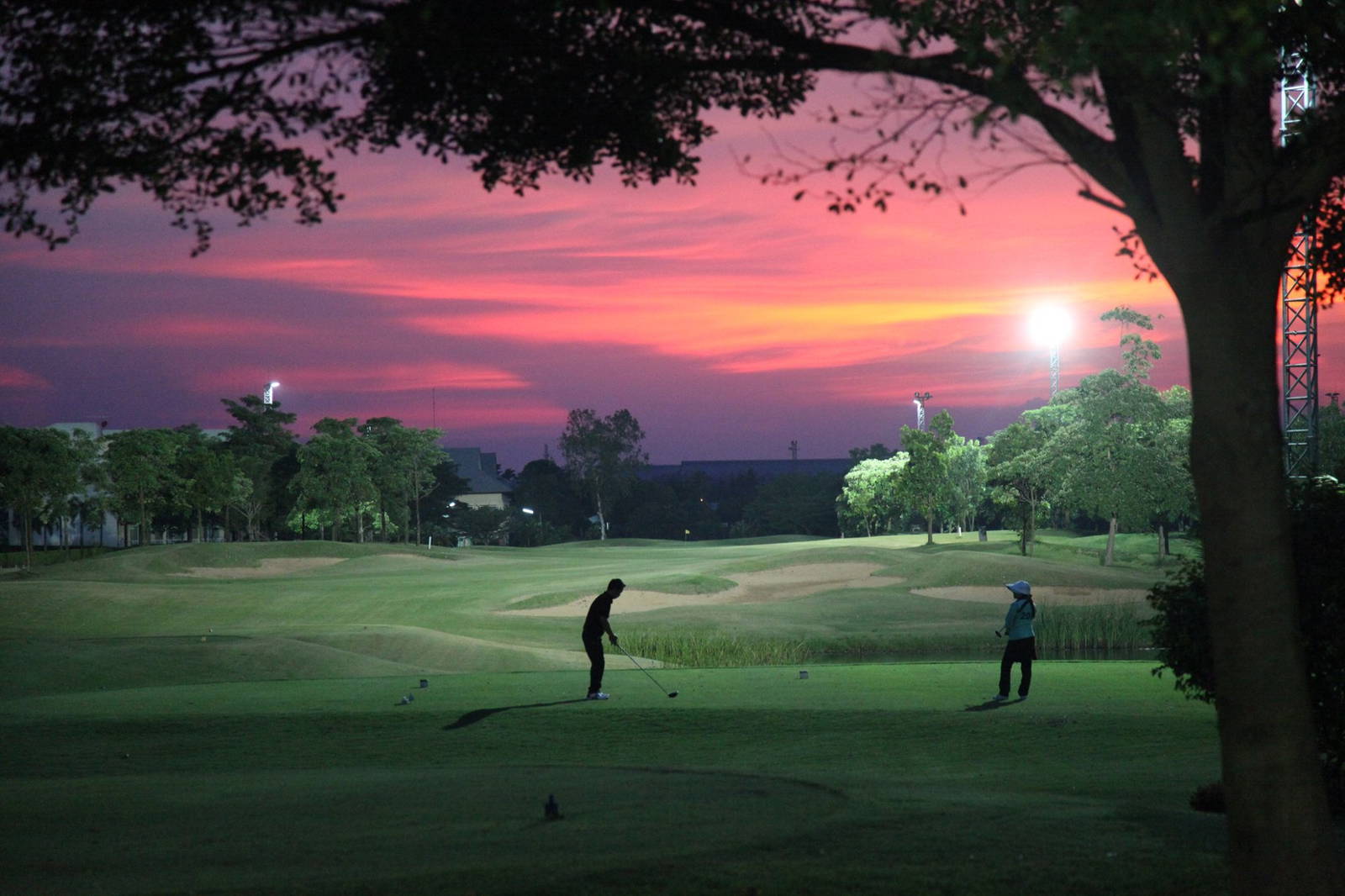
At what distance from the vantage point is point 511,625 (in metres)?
42.6

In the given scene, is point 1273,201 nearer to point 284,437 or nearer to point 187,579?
point 187,579

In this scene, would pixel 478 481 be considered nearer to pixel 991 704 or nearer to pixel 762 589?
pixel 762 589

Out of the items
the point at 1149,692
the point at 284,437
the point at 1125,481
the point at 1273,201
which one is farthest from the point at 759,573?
the point at 284,437

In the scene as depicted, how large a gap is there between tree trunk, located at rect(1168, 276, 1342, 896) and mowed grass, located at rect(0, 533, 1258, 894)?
0.99 m

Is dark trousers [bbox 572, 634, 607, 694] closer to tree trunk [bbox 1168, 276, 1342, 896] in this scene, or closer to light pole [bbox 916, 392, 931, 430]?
tree trunk [bbox 1168, 276, 1342, 896]

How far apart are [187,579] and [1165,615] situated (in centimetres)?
6161

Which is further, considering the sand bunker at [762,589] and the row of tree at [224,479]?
the row of tree at [224,479]

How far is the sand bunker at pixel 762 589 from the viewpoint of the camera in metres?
49.6

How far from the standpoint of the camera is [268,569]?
72.2 m

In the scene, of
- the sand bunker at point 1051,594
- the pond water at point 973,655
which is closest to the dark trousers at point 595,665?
the pond water at point 973,655

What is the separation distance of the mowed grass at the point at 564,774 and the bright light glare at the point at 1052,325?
69597 mm

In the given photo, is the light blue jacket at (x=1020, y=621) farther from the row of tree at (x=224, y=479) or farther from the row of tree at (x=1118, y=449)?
the row of tree at (x=224, y=479)

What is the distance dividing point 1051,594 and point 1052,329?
48.1 meters

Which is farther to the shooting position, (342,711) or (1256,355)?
(342,711)
